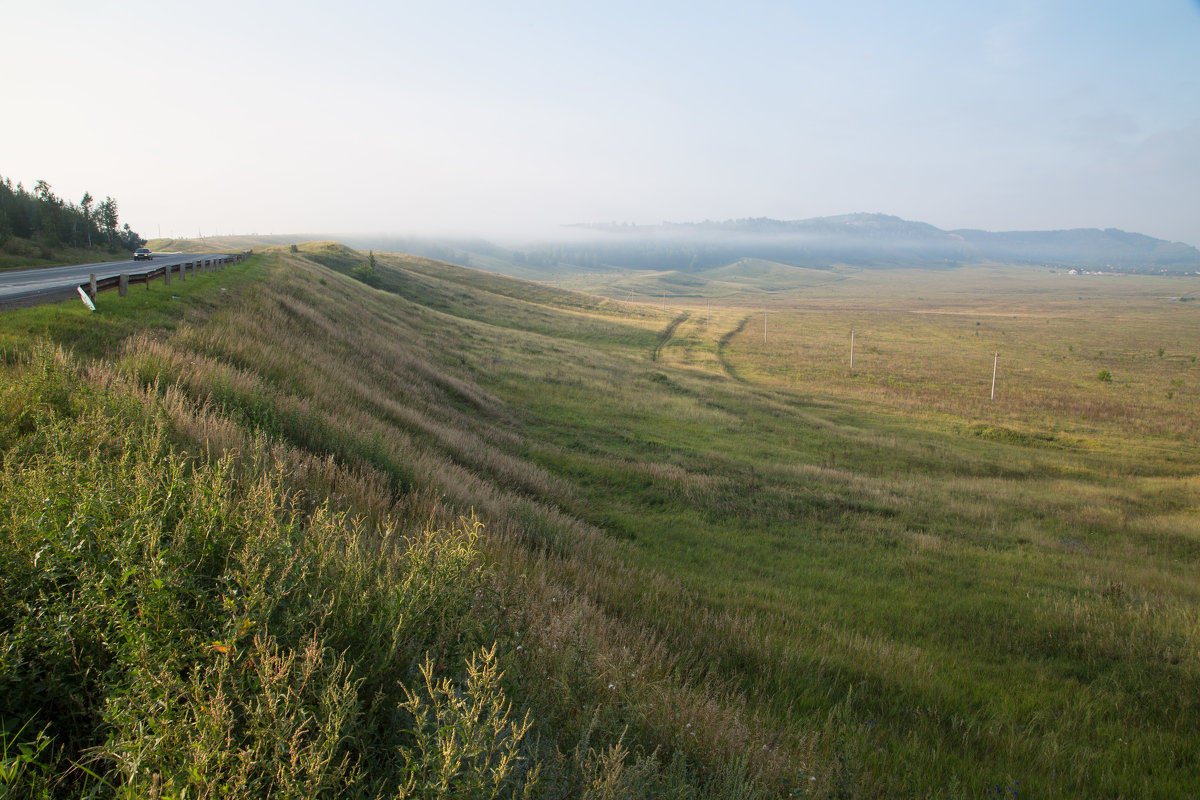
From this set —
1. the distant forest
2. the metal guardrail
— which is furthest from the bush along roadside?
the distant forest

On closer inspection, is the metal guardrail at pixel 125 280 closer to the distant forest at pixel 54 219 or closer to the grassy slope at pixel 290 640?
the grassy slope at pixel 290 640

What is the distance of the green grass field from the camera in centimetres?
350

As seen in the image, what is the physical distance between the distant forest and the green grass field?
4009 centimetres

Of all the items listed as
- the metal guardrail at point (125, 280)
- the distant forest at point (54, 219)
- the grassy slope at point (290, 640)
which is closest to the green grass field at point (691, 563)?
the grassy slope at point (290, 640)

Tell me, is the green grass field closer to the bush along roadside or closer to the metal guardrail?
the bush along roadside

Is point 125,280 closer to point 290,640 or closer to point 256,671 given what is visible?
point 290,640

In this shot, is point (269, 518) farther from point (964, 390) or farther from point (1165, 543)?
point (964, 390)

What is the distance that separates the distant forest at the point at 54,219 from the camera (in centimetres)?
4728

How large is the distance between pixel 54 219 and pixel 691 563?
65.6 m

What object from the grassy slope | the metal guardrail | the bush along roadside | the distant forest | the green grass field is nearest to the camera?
the bush along roadside

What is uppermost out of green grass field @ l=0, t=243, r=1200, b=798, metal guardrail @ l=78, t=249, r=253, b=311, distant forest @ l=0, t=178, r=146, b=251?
distant forest @ l=0, t=178, r=146, b=251

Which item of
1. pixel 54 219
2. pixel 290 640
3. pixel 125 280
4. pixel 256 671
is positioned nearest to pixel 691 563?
pixel 290 640

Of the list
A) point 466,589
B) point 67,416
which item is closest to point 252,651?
point 466,589

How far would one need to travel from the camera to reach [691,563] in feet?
31.9
